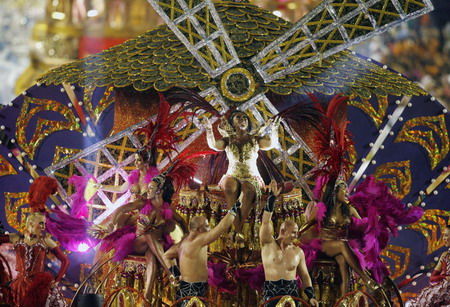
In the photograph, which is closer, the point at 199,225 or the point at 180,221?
the point at 199,225

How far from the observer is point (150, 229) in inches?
274

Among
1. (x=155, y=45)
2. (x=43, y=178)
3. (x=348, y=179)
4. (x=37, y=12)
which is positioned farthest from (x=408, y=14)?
(x=37, y=12)

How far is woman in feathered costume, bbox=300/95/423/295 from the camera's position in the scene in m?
6.96

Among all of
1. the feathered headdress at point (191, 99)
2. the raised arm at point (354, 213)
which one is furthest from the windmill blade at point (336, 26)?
the raised arm at point (354, 213)

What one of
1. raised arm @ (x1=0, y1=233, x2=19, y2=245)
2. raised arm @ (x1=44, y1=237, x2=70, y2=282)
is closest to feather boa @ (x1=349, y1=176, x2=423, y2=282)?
raised arm @ (x1=44, y1=237, x2=70, y2=282)

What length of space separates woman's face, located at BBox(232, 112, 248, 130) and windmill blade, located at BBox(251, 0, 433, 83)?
636 mm

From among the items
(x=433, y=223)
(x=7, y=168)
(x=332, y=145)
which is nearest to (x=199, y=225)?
(x=332, y=145)

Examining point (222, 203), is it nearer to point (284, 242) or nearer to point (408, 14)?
point (284, 242)

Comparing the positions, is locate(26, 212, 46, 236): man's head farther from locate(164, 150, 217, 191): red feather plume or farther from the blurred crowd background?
the blurred crowd background

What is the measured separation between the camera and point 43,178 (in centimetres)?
698

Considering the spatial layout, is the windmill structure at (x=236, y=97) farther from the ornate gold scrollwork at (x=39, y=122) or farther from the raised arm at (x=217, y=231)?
the raised arm at (x=217, y=231)

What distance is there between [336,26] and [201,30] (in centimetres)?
107

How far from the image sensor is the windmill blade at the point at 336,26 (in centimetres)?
734

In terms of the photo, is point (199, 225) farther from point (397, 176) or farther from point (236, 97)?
point (397, 176)
